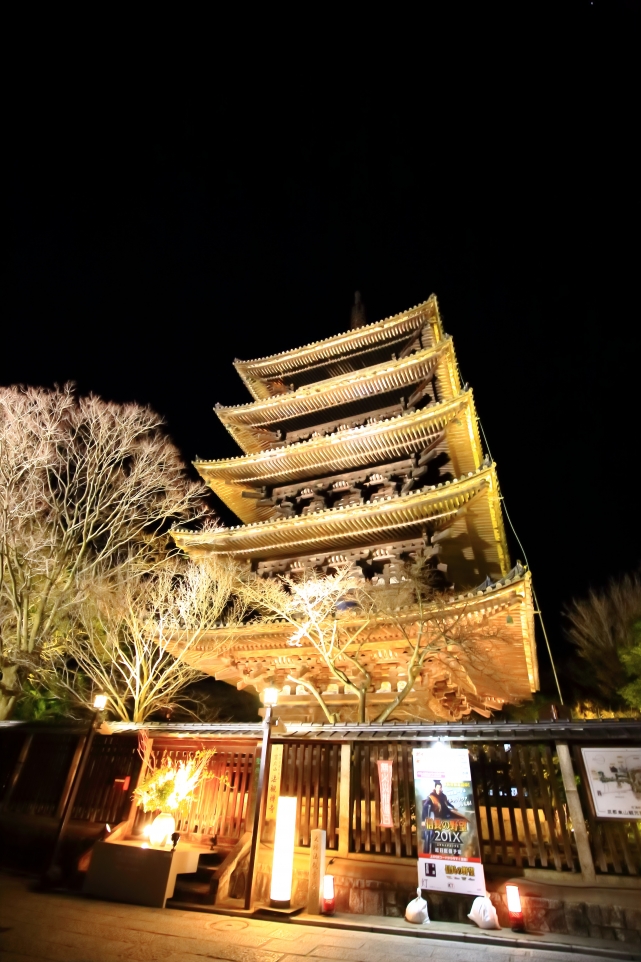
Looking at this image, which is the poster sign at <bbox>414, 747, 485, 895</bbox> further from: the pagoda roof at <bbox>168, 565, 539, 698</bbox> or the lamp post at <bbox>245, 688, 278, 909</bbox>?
the pagoda roof at <bbox>168, 565, 539, 698</bbox>

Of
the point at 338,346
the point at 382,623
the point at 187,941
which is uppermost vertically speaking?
the point at 338,346

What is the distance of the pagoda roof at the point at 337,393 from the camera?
16719 millimetres

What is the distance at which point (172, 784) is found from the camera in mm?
7191

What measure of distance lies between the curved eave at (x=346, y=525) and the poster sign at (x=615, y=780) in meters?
6.90

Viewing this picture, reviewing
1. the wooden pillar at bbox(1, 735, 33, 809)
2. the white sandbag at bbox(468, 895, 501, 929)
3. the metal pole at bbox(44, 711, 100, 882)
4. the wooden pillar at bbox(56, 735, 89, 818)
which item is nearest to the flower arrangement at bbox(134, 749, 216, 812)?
the metal pole at bbox(44, 711, 100, 882)

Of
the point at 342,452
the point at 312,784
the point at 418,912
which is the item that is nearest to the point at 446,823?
the point at 418,912

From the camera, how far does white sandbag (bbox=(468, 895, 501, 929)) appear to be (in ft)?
18.0

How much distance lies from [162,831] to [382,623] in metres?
6.31

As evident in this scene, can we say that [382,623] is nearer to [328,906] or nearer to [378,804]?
[378,804]

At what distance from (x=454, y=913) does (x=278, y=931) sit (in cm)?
→ 228

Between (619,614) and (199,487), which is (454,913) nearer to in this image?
(199,487)

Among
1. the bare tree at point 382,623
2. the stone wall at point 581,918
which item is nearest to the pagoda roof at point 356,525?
the bare tree at point 382,623

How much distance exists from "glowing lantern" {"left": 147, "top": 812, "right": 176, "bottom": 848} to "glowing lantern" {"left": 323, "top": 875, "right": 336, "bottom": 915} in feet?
7.85

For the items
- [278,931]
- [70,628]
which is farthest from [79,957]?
[70,628]
